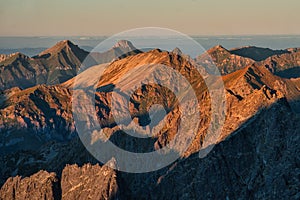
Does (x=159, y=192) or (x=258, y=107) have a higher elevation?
(x=258, y=107)

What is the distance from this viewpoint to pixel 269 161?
15362cm

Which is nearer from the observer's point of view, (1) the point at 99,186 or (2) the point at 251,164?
(2) the point at 251,164

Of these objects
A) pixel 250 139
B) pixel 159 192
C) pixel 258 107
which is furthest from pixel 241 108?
pixel 159 192

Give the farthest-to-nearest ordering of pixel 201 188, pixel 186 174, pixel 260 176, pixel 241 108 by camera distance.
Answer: pixel 241 108
pixel 186 174
pixel 201 188
pixel 260 176

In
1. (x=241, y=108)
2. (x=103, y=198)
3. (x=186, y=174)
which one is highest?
(x=241, y=108)

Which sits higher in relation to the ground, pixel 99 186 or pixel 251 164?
pixel 251 164

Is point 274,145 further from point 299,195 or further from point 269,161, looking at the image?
→ point 299,195

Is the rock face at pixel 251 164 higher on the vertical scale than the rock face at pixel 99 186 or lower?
higher

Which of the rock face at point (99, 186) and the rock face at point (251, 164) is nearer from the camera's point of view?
the rock face at point (251, 164)

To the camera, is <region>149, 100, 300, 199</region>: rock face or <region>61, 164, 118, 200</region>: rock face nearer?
<region>149, 100, 300, 199</region>: rock face

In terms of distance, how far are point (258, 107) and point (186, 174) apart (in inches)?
1220

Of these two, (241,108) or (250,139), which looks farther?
(241,108)

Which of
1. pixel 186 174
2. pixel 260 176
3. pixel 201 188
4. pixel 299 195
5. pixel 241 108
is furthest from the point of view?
pixel 241 108

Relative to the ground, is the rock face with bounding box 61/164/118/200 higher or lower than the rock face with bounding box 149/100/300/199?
lower
